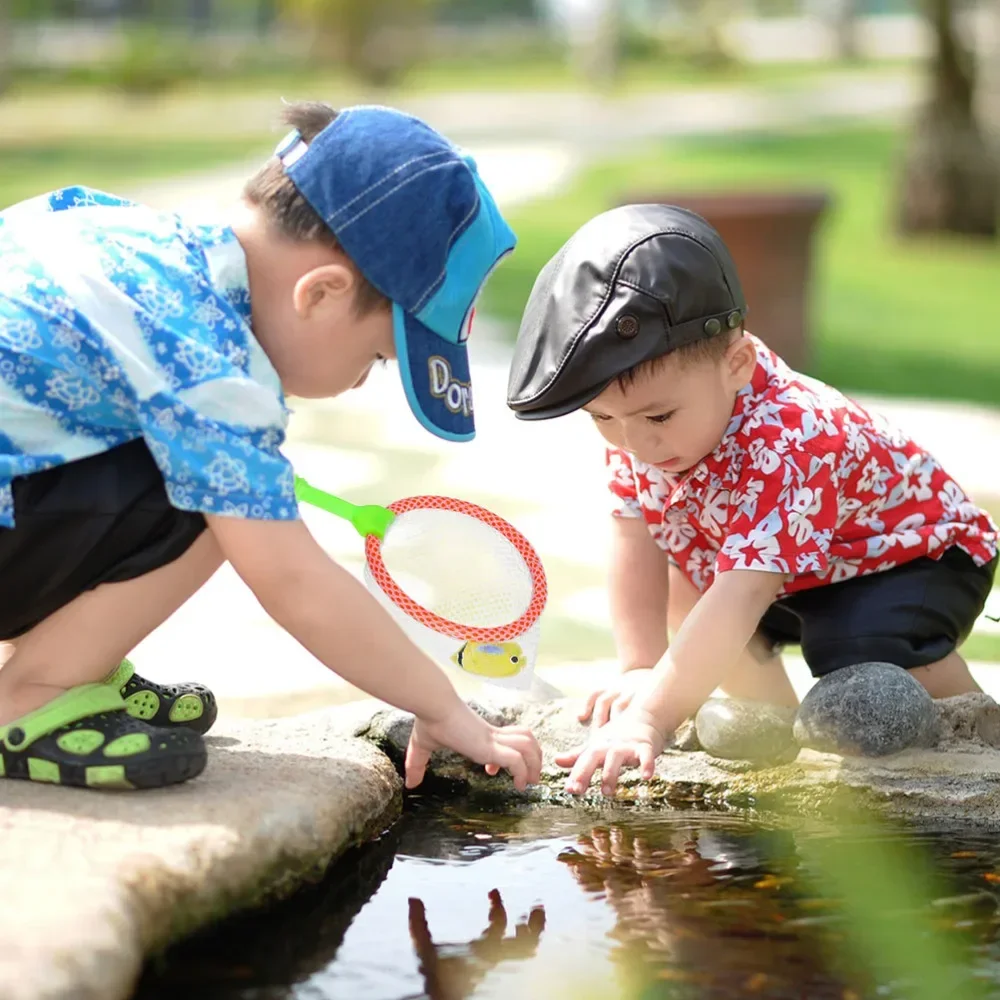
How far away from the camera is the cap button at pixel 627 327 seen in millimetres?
2609

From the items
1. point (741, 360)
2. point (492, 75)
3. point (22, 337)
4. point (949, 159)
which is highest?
point (492, 75)

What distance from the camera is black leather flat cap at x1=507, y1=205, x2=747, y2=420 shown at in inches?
103

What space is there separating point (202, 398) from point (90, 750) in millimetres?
494

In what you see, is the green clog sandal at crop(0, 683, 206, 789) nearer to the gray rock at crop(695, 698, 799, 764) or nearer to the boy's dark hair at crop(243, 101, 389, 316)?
the boy's dark hair at crop(243, 101, 389, 316)

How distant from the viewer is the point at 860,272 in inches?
482

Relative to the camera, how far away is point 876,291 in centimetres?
1143

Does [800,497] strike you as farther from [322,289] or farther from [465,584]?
[322,289]

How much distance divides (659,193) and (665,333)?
5594mm

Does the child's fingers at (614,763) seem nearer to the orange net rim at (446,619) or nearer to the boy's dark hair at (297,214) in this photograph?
the orange net rim at (446,619)

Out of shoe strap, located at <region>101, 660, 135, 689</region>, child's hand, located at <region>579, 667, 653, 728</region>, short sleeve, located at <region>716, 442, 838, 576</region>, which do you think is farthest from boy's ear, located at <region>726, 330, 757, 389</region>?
shoe strap, located at <region>101, 660, 135, 689</region>

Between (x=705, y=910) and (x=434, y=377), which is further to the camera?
(x=434, y=377)

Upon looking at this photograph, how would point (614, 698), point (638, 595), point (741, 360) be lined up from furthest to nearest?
point (638, 595)
point (614, 698)
point (741, 360)

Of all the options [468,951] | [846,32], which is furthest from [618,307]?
[846,32]

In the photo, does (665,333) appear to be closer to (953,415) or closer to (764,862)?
(764,862)
